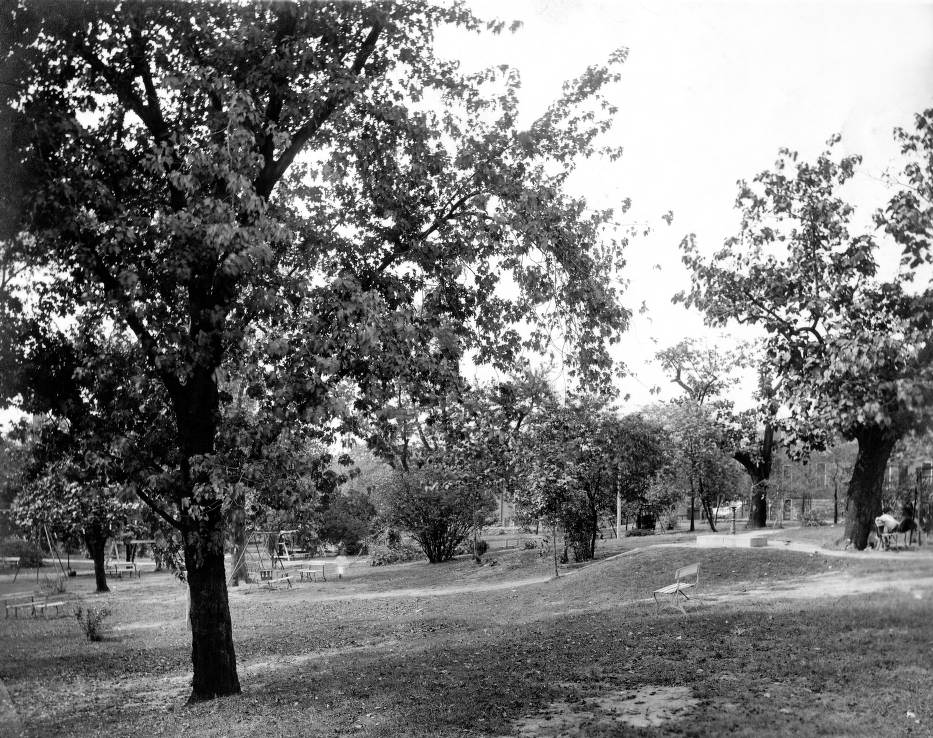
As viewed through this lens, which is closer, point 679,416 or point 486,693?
point 486,693

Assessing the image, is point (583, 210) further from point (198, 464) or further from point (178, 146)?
point (198, 464)

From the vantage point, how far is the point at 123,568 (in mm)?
23328

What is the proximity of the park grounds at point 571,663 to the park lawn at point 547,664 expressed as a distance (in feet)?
0.07

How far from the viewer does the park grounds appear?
15.4 ft

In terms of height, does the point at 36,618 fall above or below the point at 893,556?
below

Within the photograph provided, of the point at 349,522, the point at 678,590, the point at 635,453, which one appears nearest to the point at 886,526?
the point at 678,590

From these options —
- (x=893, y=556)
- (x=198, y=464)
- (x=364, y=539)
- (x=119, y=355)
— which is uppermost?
(x=119, y=355)

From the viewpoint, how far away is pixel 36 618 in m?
10.6

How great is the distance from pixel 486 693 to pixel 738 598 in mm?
3854

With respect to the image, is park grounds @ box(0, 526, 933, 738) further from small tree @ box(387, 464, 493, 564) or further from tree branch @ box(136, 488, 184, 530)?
small tree @ box(387, 464, 493, 564)

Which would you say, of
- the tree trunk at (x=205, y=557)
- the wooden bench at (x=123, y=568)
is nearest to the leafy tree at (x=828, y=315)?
the tree trunk at (x=205, y=557)

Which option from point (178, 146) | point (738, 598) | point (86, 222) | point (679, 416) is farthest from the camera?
point (679, 416)

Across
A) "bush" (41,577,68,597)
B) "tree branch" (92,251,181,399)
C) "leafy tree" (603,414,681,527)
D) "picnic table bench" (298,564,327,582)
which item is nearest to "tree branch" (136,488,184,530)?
"tree branch" (92,251,181,399)

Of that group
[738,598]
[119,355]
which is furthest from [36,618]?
[738,598]
